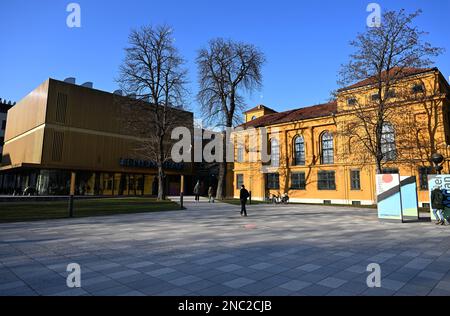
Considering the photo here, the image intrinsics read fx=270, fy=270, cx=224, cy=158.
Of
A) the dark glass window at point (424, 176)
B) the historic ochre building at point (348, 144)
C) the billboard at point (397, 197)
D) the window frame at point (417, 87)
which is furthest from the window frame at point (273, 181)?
the billboard at point (397, 197)

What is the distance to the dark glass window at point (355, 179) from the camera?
31.0m

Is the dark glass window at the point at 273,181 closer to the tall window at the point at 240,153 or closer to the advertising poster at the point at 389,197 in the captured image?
the tall window at the point at 240,153

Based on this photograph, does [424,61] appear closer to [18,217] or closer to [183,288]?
[183,288]

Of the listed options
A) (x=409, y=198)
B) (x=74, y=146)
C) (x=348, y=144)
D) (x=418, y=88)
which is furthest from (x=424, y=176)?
(x=74, y=146)

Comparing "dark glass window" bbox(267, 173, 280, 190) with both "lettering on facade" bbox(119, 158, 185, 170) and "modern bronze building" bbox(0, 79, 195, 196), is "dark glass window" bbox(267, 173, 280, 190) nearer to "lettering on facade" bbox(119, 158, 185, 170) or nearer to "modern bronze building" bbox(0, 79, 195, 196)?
"modern bronze building" bbox(0, 79, 195, 196)

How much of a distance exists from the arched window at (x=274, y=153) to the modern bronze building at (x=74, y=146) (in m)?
14.3

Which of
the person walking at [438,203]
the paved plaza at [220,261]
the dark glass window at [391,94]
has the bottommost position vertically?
the paved plaza at [220,261]

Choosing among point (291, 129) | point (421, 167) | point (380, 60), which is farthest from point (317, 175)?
point (380, 60)

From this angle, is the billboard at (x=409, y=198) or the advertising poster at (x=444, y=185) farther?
the billboard at (x=409, y=198)

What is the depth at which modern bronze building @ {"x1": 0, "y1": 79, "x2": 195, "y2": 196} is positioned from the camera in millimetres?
36031

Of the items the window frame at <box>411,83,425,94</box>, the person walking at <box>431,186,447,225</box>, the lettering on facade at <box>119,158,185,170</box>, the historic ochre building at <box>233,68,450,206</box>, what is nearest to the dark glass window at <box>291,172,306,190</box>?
the historic ochre building at <box>233,68,450,206</box>

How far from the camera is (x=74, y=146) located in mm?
37469

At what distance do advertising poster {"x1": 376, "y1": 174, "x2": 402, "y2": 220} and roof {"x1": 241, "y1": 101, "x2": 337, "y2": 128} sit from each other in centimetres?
2037
